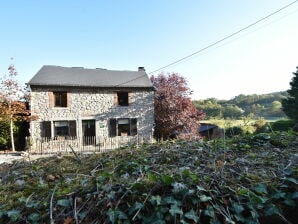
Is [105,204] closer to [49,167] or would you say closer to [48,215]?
[48,215]

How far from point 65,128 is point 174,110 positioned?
9.18 meters

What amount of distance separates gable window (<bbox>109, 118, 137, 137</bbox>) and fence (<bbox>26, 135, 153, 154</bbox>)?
0.38 m

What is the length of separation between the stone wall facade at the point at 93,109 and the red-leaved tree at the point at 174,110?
4.21ft

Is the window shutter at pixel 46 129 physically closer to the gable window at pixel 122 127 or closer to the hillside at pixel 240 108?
the gable window at pixel 122 127

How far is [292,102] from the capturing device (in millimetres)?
22172

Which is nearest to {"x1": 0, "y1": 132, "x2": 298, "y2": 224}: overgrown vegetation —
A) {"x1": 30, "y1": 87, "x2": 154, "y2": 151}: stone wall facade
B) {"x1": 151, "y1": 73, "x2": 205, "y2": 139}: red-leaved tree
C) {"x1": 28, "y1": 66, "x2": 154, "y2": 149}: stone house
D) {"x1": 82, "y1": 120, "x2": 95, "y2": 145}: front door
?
{"x1": 28, "y1": 66, "x2": 154, "y2": 149}: stone house

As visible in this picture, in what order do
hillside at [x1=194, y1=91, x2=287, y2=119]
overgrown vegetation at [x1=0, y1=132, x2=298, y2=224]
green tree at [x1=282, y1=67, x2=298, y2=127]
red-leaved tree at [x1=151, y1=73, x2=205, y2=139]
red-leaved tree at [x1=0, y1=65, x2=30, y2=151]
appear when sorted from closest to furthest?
overgrown vegetation at [x1=0, y1=132, x2=298, y2=224], hillside at [x1=194, y1=91, x2=287, y2=119], red-leaved tree at [x1=0, y1=65, x2=30, y2=151], red-leaved tree at [x1=151, y1=73, x2=205, y2=139], green tree at [x1=282, y1=67, x2=298, y2=127]

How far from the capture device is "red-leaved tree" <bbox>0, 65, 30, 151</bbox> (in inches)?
560

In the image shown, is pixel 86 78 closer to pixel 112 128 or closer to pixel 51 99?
pixel 51 99

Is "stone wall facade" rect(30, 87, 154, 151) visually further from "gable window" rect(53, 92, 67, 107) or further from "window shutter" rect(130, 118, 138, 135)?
"gable window" rect(53, 92, 67, 107)

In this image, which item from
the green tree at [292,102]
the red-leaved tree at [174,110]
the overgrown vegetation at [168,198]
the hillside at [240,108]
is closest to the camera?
the overgrown vegetation at [168,198]

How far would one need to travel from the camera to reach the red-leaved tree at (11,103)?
560 inches

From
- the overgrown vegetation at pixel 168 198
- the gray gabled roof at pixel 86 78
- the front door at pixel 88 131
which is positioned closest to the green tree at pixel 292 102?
the gray gabled roof at pixel 86 78

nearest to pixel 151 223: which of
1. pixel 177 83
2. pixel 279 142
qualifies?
pixel 279 142
